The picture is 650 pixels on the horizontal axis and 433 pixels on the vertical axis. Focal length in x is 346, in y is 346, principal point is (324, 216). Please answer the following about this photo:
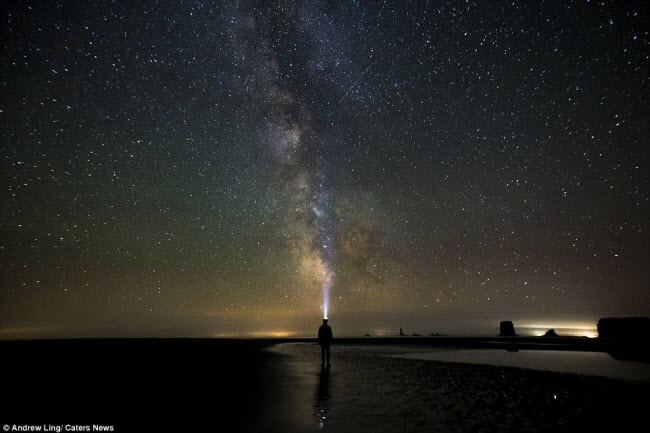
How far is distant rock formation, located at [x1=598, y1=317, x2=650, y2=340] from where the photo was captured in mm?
28656

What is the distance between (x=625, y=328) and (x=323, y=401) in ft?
118

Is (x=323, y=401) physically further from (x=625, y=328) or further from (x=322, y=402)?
(x=625, y=328)

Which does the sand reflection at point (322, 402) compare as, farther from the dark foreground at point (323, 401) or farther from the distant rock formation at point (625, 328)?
the distant rock formation at point (625, 328)

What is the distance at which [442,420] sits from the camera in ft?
19.0

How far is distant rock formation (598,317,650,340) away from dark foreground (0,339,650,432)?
1001 inches

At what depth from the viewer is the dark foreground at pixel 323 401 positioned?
5.58m

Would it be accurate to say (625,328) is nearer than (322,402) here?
No

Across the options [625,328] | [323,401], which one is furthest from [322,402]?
[625,328]

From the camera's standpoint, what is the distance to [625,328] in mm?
30641

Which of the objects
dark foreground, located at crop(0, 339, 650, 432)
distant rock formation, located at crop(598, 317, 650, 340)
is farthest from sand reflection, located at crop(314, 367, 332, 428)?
distant rock formation, located at crop(598, 317, 650, 340)

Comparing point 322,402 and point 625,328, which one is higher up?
point 625,328

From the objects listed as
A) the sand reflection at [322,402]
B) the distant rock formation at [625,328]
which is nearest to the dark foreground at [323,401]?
the sand reflection at [322,402]

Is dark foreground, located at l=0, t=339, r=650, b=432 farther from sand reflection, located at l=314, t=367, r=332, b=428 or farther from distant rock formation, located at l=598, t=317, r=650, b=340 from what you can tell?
distant rock formation, located at l=598, t=317, r=650, b=340

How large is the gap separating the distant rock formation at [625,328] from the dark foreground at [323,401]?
1001 inches
